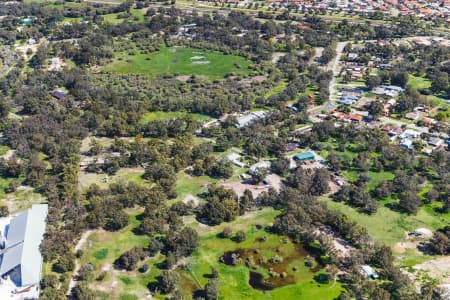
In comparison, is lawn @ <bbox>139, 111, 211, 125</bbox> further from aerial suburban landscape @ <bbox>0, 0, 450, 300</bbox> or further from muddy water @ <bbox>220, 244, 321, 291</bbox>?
muddy water @ <bbox>220, 244, 321, 291</bbox>

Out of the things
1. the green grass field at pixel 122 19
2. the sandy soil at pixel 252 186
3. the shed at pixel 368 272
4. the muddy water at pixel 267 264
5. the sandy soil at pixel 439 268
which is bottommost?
the muddy water at pixel 267 264

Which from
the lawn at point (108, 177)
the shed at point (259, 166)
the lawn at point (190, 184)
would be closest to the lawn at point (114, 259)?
the lawn at point (190, 184)

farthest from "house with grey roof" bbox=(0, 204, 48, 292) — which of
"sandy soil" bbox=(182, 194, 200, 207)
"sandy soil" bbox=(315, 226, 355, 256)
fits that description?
"sandy soil" bbox=(315, 226, 355, 256)

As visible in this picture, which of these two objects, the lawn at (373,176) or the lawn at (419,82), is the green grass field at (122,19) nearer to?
the lawn at (419,82)

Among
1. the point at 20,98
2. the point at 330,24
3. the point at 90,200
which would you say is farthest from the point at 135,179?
the point at 330,24

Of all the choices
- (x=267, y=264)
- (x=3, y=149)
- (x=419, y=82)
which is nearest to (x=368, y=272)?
(x=267, y=264)

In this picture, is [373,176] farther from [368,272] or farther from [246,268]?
[246,268]

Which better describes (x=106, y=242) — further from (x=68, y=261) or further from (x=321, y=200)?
(x=321, y=200)
